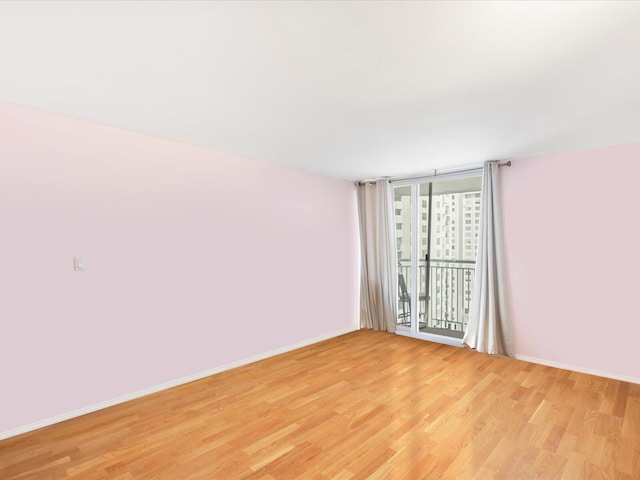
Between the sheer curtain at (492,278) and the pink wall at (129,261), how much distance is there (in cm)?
218

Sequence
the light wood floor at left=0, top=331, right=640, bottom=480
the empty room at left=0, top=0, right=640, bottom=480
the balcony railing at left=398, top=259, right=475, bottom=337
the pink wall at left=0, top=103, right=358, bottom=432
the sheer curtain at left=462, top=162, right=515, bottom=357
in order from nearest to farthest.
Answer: the empty room at left=0, top=0, right=640, bottom=480
the light wood floor at left=0, top=331, right=640, bottom=480
the pink wall at left=0, top=103, right=358, bottom=432
the sheer curtain at left=462, top=162, right=515, bottom=357
the balcony railing at left=398, top=259, right=475, bottom=337

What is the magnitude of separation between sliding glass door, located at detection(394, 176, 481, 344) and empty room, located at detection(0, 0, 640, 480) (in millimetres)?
57

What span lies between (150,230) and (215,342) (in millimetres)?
1318

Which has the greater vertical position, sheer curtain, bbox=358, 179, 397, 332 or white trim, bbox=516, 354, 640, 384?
sheer curtain, bbox=358, 179, 397, 332

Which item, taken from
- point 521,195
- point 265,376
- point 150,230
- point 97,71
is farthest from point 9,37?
point 521,195

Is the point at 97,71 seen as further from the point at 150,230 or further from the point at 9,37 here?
the point at 150,230

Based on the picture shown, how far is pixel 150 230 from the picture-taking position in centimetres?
301

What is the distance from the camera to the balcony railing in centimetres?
480

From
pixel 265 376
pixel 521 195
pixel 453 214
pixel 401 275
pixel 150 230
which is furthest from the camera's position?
pixel 401 275

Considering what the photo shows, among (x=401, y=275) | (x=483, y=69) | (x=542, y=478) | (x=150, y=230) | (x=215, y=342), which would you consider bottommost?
(x=542, y=478)

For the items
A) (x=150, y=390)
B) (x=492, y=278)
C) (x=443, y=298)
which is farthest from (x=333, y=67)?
(x=443, y=298)

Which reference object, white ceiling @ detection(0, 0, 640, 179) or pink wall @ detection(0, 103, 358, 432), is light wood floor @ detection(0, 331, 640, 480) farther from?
white ceiling @ detection(0, 0, 640, 179)

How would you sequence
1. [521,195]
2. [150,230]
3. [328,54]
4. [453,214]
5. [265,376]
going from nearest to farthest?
[328,54] → [150,230] → [265,376] → [521,195] → [453,214]

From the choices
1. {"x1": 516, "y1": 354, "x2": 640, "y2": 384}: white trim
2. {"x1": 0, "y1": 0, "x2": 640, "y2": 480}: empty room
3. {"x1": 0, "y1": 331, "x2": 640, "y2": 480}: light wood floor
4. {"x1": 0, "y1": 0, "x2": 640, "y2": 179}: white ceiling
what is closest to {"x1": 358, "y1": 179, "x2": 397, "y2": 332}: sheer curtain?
{"x1": 0, "y1": 0, "x2": 640, "y2": 480}: empty room
